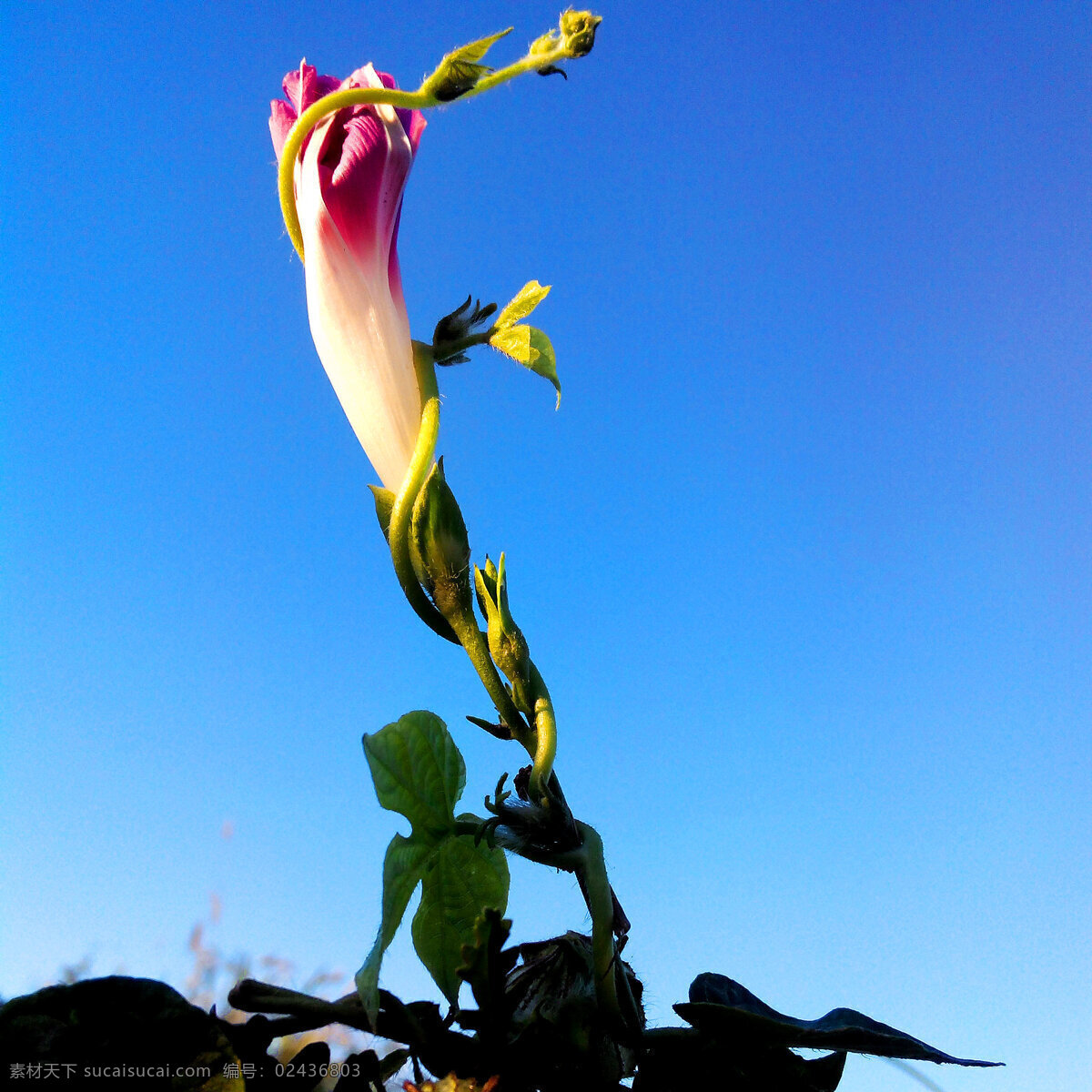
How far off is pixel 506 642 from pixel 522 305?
0.33 m

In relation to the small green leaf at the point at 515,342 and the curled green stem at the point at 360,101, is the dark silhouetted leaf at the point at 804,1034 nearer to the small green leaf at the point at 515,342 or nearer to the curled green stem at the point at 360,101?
the small green leaf at the point at 515,342

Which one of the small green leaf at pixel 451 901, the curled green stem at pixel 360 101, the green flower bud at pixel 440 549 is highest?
the curled green stem at pixel 360 101

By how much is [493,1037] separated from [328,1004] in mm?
115

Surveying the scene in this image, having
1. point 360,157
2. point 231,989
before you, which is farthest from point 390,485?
point 231,989

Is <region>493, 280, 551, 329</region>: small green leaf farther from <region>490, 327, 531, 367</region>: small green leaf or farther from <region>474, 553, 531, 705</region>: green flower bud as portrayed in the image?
<region>474, 553, 531, 705</region>: green flower bud

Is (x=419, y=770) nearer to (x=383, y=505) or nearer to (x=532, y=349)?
(x=383, y=505)

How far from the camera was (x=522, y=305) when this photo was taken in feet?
2.72

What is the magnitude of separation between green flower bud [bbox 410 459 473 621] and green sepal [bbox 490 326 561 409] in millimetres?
149

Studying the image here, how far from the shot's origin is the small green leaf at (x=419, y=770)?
757 mm

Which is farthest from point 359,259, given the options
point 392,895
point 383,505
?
point 392,895

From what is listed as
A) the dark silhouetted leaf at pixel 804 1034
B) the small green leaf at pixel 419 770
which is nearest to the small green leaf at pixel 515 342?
the small green leaf at pixel 419 770

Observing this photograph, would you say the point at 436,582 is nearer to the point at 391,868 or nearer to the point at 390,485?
the point at 390,485

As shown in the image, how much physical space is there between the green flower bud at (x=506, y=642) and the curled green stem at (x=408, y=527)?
56mm

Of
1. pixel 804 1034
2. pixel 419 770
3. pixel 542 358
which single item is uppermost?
pixel 542 358
